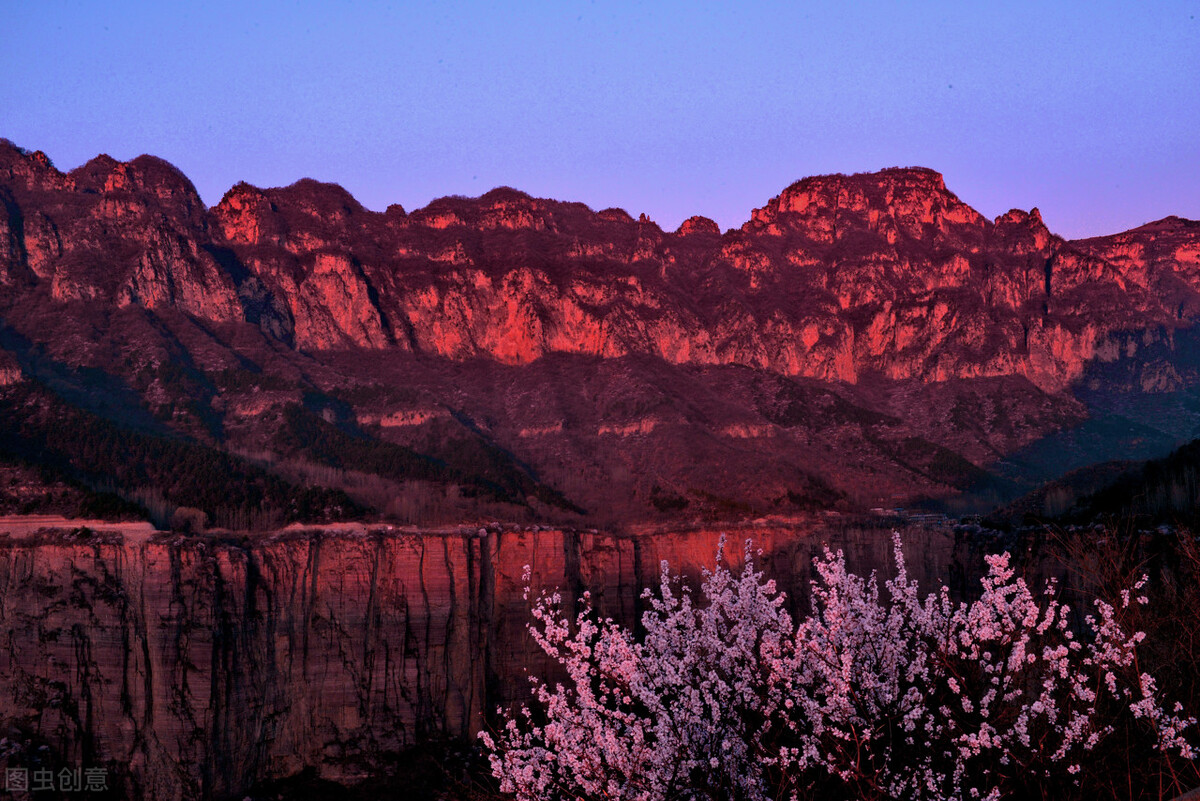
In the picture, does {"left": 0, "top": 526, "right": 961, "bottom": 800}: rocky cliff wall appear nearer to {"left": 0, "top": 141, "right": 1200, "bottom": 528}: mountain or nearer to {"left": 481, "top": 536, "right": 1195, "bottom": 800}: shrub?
{"left": 0, "top": 141, "right": 1200, "bottom": 528}: mountain

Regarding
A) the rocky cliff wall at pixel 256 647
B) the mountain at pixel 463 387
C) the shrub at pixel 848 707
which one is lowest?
the rocky cliff wall at pixel 256 647

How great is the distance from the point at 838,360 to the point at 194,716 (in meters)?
159

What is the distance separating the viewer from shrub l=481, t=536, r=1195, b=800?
17156 mm

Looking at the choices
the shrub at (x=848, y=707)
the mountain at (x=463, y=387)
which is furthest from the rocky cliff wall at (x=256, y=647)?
the shrub at (x=848, y=707)

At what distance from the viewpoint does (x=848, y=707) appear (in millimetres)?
17141

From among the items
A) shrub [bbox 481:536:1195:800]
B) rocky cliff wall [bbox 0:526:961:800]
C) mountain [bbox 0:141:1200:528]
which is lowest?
rocky cliff wall [bbox 0:526:961:800]

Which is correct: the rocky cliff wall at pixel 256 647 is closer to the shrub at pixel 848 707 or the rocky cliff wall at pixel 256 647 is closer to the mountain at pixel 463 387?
the mountain at pixel 463 387

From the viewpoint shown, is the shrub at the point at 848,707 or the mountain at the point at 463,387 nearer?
the shrub at the point at 848,707

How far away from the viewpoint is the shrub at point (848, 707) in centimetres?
1716

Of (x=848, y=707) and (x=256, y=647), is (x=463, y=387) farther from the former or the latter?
(x=848, y=707)

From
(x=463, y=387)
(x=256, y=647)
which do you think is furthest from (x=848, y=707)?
(x=463, y=387)

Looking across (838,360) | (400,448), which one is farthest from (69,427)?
(838,360)

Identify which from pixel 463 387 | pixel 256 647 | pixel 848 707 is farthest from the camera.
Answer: pixel 463 387

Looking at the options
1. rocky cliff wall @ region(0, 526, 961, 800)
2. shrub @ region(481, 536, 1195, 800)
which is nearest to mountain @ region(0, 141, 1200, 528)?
rocky cliff wall @ region(0, 526, 961, 800)
